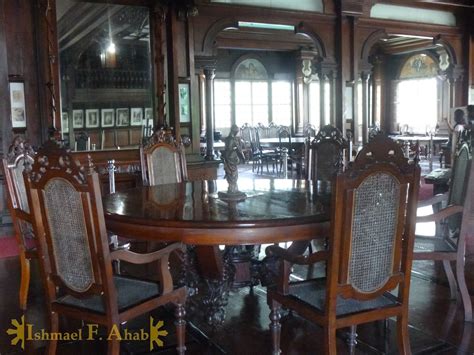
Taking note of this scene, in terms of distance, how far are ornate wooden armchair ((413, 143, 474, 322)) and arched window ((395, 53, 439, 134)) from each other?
1128cm

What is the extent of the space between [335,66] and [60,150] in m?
6.48

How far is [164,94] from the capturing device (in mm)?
6066

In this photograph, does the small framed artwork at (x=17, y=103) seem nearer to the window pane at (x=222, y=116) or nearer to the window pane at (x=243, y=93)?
the window pane at (x=222, y=116)

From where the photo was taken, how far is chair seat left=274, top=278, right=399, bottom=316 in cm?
203

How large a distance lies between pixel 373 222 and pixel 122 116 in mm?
4650

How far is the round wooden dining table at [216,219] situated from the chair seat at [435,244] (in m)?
0.66

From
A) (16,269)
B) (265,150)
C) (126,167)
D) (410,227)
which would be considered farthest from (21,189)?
(265,150)

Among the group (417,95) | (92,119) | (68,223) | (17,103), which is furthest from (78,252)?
(417,95)

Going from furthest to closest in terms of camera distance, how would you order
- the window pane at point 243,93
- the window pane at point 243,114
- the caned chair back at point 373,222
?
the window pane at point 243,114 → the window pane at point 243,93 → the caned chair back at point 373,222

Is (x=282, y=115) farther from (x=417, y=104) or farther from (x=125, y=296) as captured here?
(x=125, y=296)

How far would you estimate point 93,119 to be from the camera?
5.95 metres

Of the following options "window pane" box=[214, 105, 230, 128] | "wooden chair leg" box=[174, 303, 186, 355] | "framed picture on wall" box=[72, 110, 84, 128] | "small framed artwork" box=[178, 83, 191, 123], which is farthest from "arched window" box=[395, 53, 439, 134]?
"wooden chair leg" box=[174, 303, 186, 355]

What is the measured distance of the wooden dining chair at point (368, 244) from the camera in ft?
6.20

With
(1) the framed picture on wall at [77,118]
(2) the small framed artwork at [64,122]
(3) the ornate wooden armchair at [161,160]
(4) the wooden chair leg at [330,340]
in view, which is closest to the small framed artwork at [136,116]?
(1) the framed picture on wall at [77,118]
